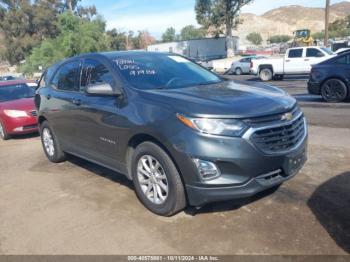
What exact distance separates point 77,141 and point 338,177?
354 cm

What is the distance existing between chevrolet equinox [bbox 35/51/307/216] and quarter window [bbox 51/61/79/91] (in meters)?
0.08

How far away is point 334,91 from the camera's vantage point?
11141 millimetres

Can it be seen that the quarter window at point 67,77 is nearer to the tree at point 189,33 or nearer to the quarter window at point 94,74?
the quarter window at point 94,74

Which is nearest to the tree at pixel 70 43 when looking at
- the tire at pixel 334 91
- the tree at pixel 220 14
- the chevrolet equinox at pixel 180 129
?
the tree at pixel 220 14

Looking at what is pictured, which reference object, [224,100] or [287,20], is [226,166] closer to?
[224,100]

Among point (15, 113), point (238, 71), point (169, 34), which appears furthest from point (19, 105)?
point (169, 34)

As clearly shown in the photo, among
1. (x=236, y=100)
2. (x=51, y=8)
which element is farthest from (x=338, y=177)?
(x=51, y=8)

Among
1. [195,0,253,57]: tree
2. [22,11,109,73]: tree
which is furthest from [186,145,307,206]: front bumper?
[195,0,253,57]: tree

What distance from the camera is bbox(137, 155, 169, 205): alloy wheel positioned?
4195 mm

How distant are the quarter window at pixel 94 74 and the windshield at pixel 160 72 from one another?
0.61ft

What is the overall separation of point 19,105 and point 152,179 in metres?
6.25

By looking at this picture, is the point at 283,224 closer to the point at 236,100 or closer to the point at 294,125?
the point at 294,125

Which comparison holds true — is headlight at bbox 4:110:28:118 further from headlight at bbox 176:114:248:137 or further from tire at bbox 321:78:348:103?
tire at bbox 321:78:348:103

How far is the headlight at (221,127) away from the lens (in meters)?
3.71
